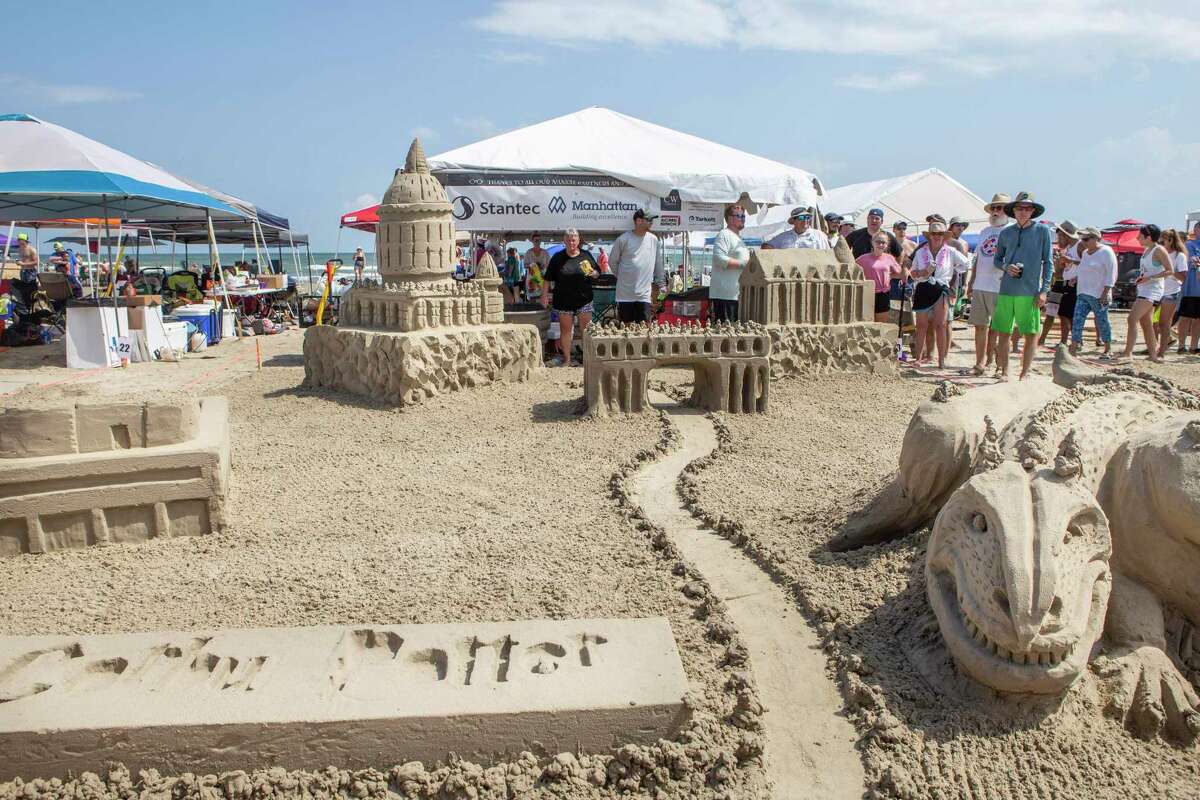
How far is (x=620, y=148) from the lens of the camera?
1083cm

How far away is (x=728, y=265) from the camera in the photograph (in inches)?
337

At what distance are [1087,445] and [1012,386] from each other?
1298mm

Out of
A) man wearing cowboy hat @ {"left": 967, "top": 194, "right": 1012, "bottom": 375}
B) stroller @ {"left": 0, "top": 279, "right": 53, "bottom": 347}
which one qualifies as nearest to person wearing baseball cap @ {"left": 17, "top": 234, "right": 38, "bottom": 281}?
stroller @ {"left": 0, "top": 279, "right": 53, "bottom": 347}

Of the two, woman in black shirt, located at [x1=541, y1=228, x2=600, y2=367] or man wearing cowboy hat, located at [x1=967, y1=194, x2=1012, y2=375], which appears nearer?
man wearing cowboy hat, located at [x1=967, y1=194, x2=1012, y2=375]

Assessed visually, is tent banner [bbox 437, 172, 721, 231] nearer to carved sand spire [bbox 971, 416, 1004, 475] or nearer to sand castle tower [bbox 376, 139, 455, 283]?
sand castle tower [bbox 376, 139, 455, 283]

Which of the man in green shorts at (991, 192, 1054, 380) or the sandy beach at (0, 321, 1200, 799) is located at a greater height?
the man in green shorts at (991, 192, 1054, 380)

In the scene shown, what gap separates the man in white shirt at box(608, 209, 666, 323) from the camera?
8719 mm

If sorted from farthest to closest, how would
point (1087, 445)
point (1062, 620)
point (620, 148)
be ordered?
point (620, 148) → point (1087, 445) → point (1062, 620)

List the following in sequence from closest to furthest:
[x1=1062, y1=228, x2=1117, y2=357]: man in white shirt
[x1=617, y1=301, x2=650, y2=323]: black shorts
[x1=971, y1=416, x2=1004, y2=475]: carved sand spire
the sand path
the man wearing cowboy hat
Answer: the sand path, [x1=971, y1=416, x2=1004, y2=475]: carved sand spire, the man wearing cowboy hat, [x1=617, y1=301, x2=650, y2=323]: black shorts, [x1=1062, y1=228, x2=1117, y2=357]: man in white shirt

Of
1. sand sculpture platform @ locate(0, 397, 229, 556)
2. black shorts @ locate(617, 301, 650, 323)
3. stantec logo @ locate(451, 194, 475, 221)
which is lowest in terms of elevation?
sand sculpture platform @ locate(0, 397, 229, 556)

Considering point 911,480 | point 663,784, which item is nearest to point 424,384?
point 911,480

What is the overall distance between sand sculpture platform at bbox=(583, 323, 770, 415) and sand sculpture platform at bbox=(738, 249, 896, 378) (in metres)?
1.06

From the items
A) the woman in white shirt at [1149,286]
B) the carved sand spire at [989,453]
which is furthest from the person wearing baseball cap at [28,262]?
the woman in white shirt at [1149,286]

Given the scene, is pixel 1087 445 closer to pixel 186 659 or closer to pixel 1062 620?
pixel 1062 620
